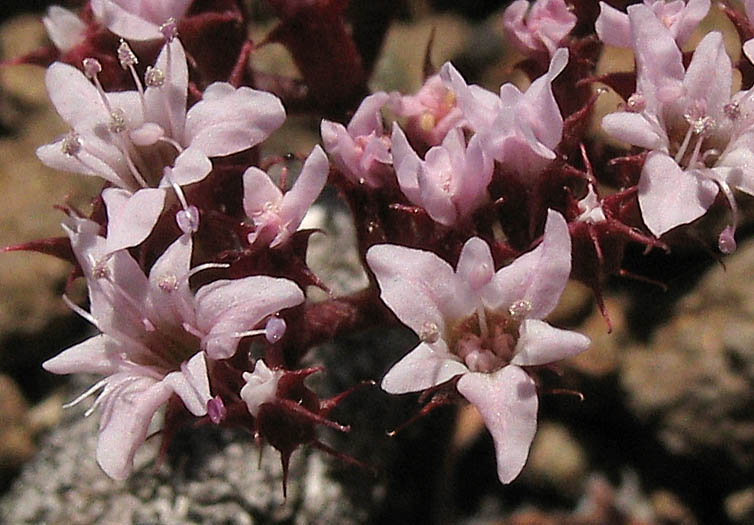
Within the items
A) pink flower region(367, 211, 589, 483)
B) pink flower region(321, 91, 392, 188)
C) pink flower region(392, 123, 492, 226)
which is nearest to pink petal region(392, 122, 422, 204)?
pink flower region(392, 123, 492, 226)

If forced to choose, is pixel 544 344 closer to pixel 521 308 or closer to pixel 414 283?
pixel 521 308

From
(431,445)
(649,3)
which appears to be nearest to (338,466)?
(431,445)

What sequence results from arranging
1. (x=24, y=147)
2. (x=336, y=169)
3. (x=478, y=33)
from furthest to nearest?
(x=478, y=33) < (x=24, y=147) < (x=336, y=169)

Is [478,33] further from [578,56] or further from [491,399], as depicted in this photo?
[491,399]

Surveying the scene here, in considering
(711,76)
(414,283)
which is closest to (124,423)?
(414,283)

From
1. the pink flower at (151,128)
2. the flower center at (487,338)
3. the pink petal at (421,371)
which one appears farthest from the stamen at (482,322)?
the pink flower at (151,128)

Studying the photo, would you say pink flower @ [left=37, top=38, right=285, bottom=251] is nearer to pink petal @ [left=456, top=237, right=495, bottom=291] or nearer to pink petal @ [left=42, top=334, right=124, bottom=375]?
pink petal @ [left=42, top=334, right=124, bottom=375]

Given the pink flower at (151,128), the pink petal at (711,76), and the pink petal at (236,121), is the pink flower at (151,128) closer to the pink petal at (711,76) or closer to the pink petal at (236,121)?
the pink petal at (236,121)
